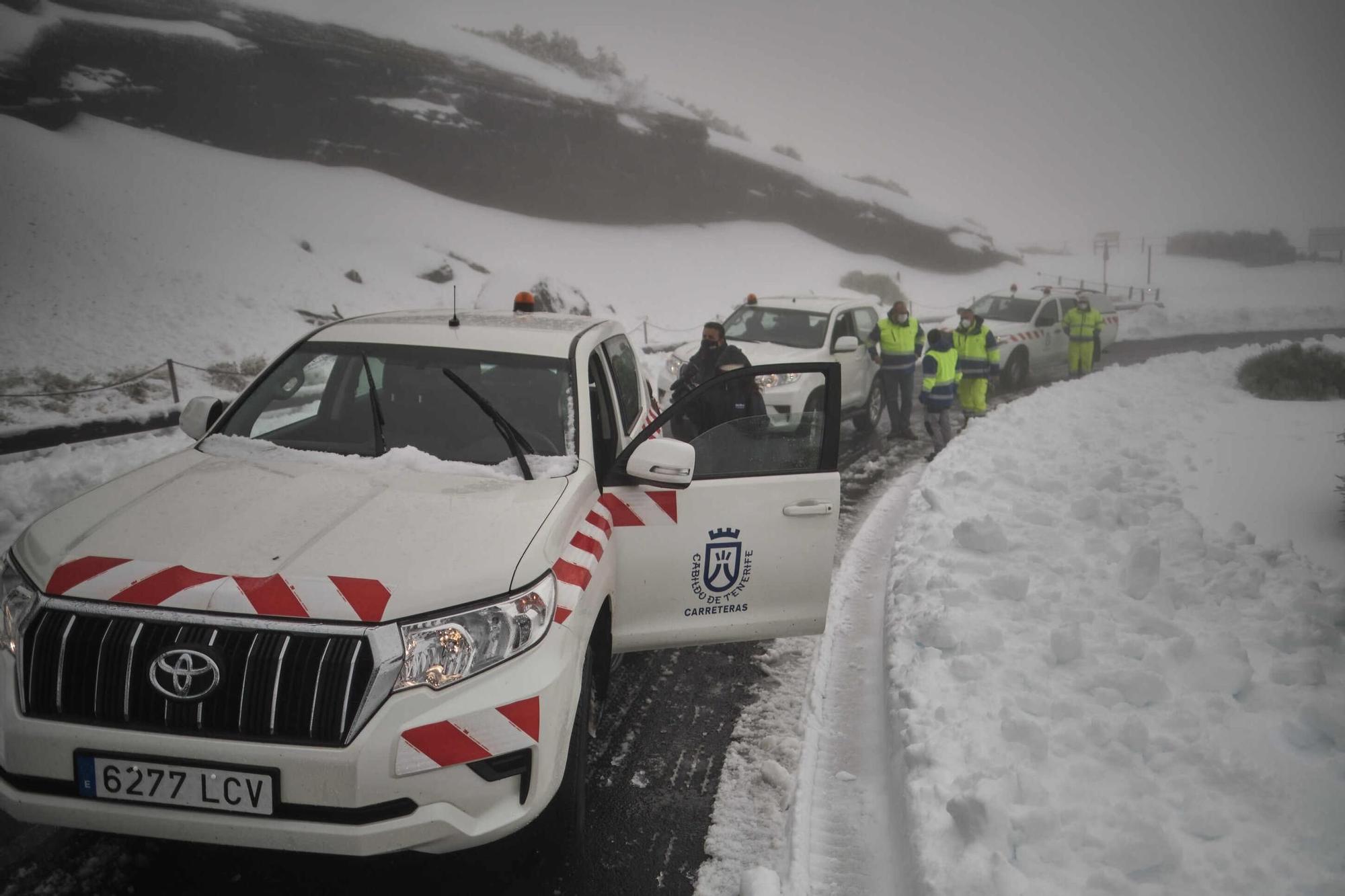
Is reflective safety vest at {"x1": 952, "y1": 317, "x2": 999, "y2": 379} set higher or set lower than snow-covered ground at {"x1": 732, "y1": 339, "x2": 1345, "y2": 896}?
higher

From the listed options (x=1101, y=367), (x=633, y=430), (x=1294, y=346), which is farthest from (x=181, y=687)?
(x=1101, y=367)

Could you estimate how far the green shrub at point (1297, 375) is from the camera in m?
13.8

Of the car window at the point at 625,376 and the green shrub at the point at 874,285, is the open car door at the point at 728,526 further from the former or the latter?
the green shrub at the point at 874,285

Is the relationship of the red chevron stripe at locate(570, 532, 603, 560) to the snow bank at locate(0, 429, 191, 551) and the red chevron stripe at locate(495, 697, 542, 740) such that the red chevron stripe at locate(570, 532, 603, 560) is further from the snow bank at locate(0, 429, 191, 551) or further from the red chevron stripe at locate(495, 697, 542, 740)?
the snow bank at locate(0, 429, 191, 551)

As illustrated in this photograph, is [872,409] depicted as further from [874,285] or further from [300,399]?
[874,285]

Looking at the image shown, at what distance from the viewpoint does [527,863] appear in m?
2.98

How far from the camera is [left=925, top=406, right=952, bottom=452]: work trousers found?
1002cm

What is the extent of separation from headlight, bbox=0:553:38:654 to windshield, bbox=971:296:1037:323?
1566cm

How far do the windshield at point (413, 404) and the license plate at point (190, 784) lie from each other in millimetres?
1459

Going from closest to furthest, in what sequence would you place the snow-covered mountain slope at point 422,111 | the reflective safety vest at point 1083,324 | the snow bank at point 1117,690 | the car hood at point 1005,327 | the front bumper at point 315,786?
the front bumper at point 315,786
the snow bank at point 1117,690
the car hood at point 1005,327
the reflective safety vest at point 1083,324
the snow-covered mountain slope at point 422,111

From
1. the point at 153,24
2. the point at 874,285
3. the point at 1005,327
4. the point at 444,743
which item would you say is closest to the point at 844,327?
the point at 1005,327

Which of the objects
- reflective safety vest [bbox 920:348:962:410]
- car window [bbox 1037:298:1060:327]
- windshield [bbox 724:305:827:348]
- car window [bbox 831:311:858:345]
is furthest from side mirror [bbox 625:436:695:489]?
car window [bbox 1037:298:1060:327]

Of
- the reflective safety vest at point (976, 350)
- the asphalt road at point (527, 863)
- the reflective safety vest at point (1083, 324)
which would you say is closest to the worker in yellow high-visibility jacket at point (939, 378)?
the reflective safety vest at point (976, 350)

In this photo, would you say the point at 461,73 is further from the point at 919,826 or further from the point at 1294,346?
the point at 919,826
